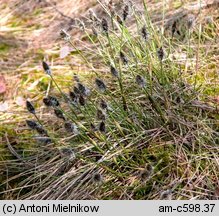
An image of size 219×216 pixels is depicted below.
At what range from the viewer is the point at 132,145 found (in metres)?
2.35

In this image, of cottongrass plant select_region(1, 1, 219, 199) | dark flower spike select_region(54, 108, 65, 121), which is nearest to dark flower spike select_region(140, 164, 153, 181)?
cottongrass plant select_region(1, 1, 219, 199)

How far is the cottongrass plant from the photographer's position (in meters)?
2.19

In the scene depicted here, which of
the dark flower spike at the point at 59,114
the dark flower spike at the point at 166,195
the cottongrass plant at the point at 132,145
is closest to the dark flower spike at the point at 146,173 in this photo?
the cottongrass plant at the point at 132,145

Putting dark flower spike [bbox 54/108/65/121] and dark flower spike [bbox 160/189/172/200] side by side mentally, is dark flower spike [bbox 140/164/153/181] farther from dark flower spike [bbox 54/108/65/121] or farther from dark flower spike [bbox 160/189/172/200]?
dark flower spike [bbox 54/108/65/121]

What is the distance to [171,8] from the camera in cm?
344

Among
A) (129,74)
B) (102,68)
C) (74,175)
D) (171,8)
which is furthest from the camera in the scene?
(171,8)

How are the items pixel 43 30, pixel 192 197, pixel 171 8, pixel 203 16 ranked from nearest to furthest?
pixel 192 197 < pixel 203 16 < pixel 171 8 < pixel 43 30

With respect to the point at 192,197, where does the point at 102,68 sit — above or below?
above

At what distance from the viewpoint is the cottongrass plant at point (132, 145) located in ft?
7.18

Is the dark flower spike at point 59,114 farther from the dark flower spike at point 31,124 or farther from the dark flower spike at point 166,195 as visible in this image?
the dark flower spike at point 166,195

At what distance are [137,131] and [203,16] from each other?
3.72ft

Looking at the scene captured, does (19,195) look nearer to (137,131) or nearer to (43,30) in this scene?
(137,131)

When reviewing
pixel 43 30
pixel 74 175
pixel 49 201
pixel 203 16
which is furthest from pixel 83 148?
pixel 43 30

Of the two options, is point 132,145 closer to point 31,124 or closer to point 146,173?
point 146,173
